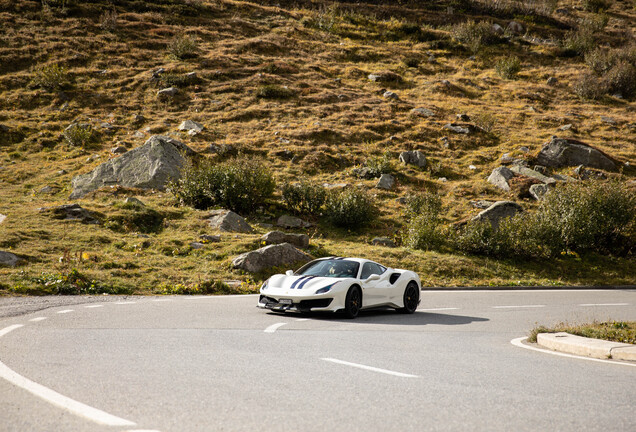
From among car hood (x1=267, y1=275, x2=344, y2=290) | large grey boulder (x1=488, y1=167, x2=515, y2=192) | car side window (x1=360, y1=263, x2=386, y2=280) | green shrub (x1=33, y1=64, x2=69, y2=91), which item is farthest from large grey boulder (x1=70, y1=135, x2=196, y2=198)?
large grey boulder (x1=488, y1=167, x2=515, y2=192)

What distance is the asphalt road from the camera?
4234 millimetres

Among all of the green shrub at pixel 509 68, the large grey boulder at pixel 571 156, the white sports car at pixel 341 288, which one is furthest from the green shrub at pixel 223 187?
the green shrub at pixel 509 68

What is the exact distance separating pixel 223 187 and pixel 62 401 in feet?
66.0

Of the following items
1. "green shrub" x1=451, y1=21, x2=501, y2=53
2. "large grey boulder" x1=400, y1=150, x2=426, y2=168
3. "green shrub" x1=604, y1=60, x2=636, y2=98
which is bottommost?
"large grey boulder" x1=400, y1=150, x2=426, y2=168

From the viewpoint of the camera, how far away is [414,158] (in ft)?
108

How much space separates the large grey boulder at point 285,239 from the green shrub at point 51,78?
1090 inches

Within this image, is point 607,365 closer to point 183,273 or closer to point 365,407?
point 365,407

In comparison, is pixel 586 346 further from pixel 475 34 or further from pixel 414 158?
pixel 475 34

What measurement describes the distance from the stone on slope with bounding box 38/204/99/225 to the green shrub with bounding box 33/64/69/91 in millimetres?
21938

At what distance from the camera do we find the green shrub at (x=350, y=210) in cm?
2436

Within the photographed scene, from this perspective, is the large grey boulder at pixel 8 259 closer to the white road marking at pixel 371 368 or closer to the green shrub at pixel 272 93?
the white road marking at pixel 371 368

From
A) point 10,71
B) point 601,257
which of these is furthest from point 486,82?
point 10,71

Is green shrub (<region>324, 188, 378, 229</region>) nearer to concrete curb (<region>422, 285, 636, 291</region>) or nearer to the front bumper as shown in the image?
concrete curb (<region>422, 285, 636, 291</region>)

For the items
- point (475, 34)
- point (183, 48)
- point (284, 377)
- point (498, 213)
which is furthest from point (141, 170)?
point (475, 34)
